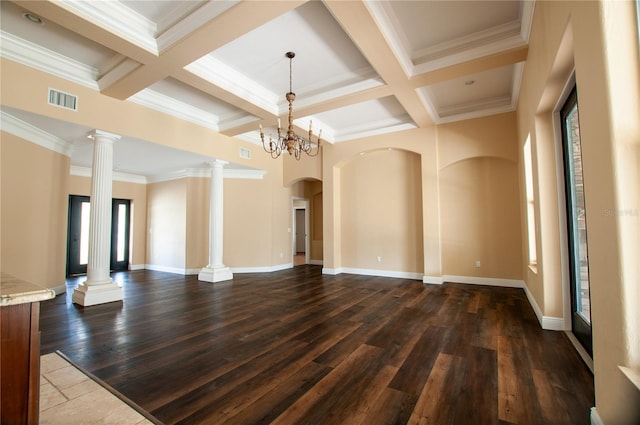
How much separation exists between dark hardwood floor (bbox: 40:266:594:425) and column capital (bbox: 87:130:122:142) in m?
2.75

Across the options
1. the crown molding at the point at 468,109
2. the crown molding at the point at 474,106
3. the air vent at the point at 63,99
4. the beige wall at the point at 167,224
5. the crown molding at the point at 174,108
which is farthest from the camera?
the beige wall at the point at 167,224

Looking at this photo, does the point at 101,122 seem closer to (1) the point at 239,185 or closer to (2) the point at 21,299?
(1) the point at 239,185

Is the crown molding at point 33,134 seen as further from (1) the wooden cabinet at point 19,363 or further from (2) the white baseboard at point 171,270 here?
(1) the wooden cabinet at point 19,363

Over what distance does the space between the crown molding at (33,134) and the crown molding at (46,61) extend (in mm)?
822

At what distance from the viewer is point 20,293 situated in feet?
3.88

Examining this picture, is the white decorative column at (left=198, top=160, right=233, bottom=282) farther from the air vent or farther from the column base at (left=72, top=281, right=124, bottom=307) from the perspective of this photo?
the air vent

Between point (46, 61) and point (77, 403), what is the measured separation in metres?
4.37

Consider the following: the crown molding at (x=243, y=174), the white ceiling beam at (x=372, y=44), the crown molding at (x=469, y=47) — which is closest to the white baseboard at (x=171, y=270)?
the crown molding at (x=243, y=174)

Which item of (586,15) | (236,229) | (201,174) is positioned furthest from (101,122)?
(586,15)

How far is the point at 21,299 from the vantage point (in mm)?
1180

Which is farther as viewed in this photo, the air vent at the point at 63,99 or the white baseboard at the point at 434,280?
the white baseboard at the point at 434,280

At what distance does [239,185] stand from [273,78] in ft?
12.5

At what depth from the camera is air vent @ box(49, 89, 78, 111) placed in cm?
383

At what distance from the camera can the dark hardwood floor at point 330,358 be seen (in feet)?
5.88
